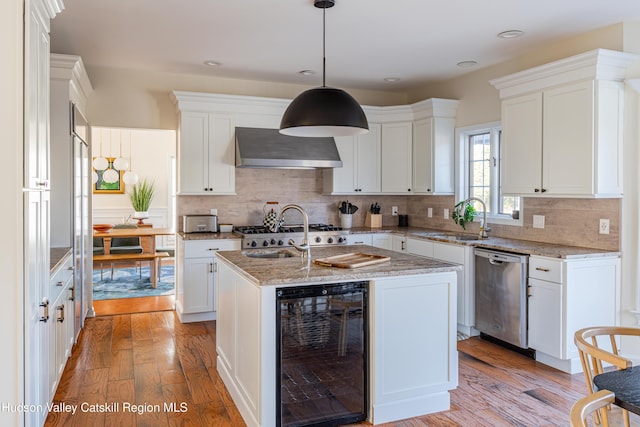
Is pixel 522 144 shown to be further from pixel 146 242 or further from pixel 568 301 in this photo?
pixel 146 242

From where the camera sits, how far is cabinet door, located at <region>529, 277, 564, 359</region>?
347cm

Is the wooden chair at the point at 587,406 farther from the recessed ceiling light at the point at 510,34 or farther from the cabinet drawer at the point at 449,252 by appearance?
the recessed ceiling light at the point at 510,34

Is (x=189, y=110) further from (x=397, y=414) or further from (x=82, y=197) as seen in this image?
(x=397, y=414)

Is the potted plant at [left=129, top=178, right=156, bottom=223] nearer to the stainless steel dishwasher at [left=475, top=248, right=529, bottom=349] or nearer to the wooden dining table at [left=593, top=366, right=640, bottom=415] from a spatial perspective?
the stainless steel dishwasher at [left=475, top=248, right=529, bottom=349]

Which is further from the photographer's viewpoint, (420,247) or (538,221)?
(420,247)

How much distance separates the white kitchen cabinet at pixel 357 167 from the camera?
18.4 ft

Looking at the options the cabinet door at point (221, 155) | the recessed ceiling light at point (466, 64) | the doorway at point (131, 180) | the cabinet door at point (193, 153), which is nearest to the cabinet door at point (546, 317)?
the recessed ceiling light at point (466, 64)

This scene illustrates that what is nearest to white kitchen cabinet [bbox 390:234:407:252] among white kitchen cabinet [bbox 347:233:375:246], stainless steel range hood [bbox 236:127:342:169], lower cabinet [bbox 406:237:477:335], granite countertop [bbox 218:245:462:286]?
white kitchen cabinet [bbox 347:233:375:246]

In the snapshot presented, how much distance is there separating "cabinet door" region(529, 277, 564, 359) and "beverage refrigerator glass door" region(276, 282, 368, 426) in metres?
1.66

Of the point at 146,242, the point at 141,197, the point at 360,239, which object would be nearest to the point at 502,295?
the point at 360,239

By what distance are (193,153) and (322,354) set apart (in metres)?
3.06

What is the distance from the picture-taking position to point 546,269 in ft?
11.7

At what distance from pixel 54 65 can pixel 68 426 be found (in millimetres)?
2560

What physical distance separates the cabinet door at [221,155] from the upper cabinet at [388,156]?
4.02 ft
